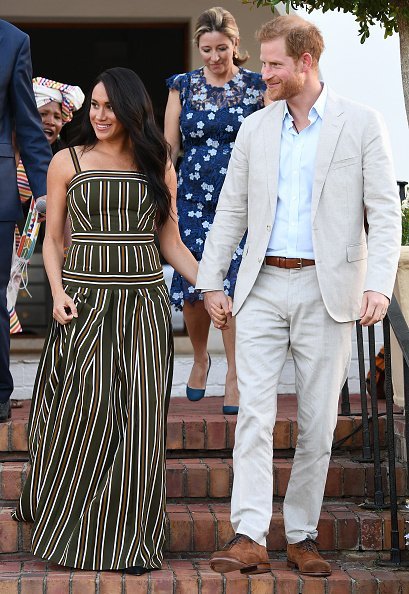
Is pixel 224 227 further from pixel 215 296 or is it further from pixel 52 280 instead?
pixel 52 280

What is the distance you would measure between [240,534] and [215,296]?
0.87 m

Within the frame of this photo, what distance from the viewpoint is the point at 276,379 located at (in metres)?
4.59

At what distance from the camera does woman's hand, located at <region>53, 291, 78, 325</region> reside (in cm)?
470

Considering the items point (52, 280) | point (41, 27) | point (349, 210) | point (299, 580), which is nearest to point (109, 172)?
point (52, 280)

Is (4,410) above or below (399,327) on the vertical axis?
below

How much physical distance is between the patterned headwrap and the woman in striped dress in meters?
1.30

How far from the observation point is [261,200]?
4582mm

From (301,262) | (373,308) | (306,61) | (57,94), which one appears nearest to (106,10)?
(57,94)

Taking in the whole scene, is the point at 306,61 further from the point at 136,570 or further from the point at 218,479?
the point at 136,570

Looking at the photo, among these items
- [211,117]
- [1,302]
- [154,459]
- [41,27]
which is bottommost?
[154,459]

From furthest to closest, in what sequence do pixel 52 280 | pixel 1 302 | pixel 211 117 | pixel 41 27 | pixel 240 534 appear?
pixel 41 27 < pixel 211 117 < pixel 1 302 < pixel 52 280 < pixel 240 534

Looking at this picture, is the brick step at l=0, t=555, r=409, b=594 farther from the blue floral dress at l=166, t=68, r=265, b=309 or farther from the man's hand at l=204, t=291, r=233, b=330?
the blue floral dress at l=166, t=68, r=265, b=309

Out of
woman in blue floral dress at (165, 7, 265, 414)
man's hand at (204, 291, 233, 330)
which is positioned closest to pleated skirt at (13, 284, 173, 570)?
man's hand at (204, 291, 233, 330)

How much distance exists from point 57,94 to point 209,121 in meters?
0.76
